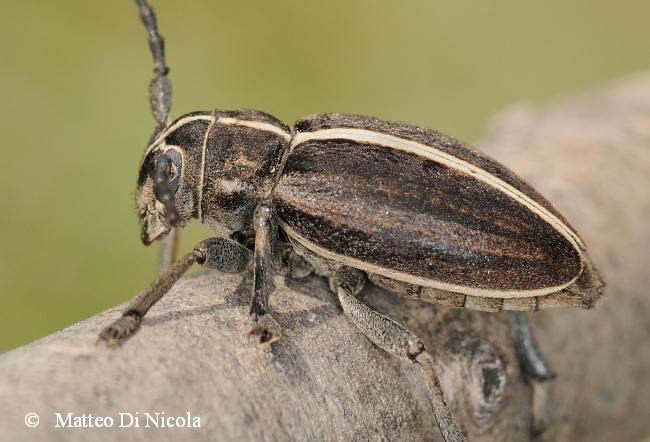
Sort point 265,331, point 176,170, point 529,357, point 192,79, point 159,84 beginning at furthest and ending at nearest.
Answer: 1. point 192,79
2. point 159,84
3. point 176,170
4. point 529,357
5. point 265,331

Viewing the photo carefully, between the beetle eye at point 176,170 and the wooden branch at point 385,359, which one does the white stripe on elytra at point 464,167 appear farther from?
the beetle eye at point 176,170

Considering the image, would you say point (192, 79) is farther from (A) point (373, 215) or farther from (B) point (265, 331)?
(B) point (265, 331)

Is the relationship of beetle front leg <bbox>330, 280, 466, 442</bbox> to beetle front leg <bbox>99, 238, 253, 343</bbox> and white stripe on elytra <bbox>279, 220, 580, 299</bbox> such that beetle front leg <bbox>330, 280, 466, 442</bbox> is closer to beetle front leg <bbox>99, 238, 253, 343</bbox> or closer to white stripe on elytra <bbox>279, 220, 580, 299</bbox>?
white stripe on elytra <bbox>279, 220, 580, 299</bbox>

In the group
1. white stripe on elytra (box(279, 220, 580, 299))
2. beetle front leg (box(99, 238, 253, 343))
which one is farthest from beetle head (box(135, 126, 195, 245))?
white stripe on elytra (box(279, 220, 580, 299))

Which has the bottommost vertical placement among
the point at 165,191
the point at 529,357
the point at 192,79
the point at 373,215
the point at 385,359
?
the point at 385,359

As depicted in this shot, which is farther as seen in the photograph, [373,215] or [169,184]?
[169,184]

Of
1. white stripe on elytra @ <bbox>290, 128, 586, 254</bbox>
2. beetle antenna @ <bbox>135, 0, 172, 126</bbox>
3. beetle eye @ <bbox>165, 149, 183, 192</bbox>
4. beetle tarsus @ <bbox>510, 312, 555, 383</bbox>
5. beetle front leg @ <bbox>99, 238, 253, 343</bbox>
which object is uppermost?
white stripe on elytra @ <bbox>290, 128, 586, 254</bbox>

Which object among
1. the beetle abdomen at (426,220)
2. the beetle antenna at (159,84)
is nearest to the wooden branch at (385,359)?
the beetle abdomen at (426,220)

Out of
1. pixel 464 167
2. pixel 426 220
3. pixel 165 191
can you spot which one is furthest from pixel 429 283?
pixel 165 191
